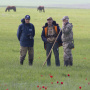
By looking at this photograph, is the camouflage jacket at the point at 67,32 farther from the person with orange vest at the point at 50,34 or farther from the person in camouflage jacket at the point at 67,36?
the person with orange vest at the point at 50,34

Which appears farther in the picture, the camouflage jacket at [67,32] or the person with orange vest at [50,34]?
the person with orange vest at [50,34]

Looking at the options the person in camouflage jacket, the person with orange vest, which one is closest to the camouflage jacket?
the person in camouflage jacket

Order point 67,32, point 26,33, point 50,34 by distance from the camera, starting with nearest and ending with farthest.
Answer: point 67,32, point 50,34, point 26,33

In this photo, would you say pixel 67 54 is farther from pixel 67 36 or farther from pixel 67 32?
pixel 67 32

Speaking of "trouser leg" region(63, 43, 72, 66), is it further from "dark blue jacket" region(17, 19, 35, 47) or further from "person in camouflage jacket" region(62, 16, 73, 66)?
"dark blue jacket" region(17, 19, 35, 47)

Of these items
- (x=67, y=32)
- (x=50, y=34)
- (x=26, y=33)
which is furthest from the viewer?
(x=26, y=33)

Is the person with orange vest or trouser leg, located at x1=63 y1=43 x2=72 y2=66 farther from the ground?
the person with orange vest

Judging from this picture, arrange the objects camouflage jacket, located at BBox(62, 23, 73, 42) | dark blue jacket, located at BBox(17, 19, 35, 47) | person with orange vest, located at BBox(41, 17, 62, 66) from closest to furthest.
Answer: camouflage jacket, located at BBox(62, 23, 73, 42) < person with orange vest, located at BBox(41, 17, 62, 66) < dark blue jacket, located at BBox(17, 19, 35, 47)

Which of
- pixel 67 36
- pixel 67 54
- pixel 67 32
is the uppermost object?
pixel 67 32

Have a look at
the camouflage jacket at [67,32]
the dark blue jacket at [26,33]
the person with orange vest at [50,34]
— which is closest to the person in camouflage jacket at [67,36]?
the camouflage jacket at [67,32]

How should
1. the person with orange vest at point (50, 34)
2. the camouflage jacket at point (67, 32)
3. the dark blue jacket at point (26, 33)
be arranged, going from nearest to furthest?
the camouflage jacket at point (67, 32) → the person with orange vest at point (50, 34) → the dark blue jacket at point (26, 33)

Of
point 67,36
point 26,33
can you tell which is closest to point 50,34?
point 67,36

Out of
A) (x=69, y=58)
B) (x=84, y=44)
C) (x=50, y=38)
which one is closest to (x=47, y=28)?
(x=50, y=38)

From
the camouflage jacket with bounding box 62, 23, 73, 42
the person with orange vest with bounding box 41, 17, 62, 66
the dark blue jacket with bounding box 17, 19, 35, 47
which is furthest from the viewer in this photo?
the dark blue jacket with bounding box 17, 19, 35, 47
